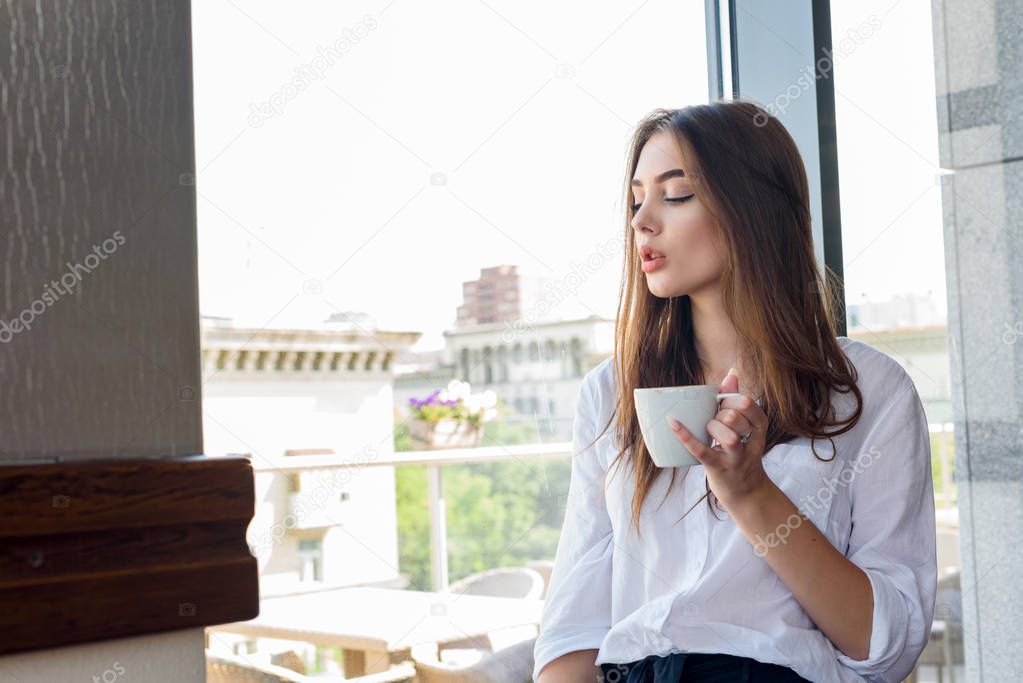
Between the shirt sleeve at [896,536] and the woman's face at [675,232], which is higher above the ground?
the woman's face at [675,232]

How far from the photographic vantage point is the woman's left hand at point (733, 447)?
90cm

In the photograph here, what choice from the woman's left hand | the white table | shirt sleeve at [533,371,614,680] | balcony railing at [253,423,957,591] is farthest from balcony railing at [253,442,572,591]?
the woman's left hand

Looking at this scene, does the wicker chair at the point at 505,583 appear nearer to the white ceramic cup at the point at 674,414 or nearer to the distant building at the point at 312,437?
the distant building at the point at 312,437

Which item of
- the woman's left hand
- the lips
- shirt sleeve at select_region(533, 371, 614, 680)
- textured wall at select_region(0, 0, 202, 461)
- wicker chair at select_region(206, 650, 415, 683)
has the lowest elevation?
wicker chair at select_region(206, 650, 415, 683)

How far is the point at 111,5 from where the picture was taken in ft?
1.35

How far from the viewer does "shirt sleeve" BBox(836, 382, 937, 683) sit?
1.01 metres

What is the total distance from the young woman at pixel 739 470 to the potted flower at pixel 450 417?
6.24 feet

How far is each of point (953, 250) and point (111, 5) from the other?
1395 millimetres

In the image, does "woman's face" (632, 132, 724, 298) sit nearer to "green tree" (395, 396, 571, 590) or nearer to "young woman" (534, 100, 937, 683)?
"young woman" (534, 100, 937, 683)

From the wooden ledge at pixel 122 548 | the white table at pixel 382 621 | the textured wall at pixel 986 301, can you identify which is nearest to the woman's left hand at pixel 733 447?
the wooden ledge at pixel 122 548

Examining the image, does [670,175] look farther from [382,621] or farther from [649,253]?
[382,621]

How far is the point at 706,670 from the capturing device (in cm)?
104

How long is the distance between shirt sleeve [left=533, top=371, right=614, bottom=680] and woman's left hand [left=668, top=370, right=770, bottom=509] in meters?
0.27

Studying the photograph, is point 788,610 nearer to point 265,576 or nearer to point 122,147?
point 122,147
